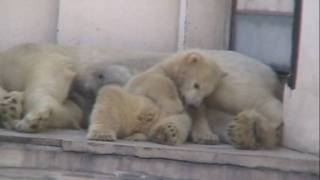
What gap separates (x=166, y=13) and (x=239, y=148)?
142cm

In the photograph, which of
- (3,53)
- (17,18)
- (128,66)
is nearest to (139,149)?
(128,66)

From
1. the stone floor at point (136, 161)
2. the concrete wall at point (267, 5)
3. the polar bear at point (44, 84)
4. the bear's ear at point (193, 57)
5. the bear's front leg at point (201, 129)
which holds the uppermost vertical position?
the concrete wall at point (267, 5)

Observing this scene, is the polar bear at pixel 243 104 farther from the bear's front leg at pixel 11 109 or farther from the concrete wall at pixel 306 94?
the bear's front leg at pixel 11 109

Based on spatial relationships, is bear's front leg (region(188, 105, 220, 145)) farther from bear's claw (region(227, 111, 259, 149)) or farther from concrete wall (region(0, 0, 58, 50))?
concrete wall (region(0, 0, 58, 50))

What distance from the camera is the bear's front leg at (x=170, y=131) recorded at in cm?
468

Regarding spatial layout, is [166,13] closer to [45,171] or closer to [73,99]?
[73,99]

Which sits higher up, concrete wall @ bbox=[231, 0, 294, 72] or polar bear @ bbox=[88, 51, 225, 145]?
concrete wall @ bbox=[231, 0, 294, 72]

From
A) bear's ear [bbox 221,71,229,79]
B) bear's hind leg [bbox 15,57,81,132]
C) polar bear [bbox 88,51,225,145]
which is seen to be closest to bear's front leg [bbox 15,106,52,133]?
bear's hind leg [bbox 15,57,81,132]

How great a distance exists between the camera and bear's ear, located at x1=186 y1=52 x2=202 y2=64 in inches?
192

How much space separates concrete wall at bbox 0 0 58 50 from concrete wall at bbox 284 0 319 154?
176 cm

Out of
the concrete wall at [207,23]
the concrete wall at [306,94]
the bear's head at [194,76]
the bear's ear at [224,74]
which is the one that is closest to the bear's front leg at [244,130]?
the concrete wall at [306,94]

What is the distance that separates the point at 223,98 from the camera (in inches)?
Answer: 199

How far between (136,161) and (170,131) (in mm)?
237

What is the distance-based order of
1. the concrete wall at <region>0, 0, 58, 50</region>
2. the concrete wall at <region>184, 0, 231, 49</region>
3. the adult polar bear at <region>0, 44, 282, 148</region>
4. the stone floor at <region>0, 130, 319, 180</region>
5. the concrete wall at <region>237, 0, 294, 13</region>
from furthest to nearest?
the concrete wall at <region>0, 0, 58, 50</region>, the concrete wall at <region>184, 0, 231, 49</region>, the concrete wall at <region>237, 0, 294, 13</region>, the adult polar bear at <region>0, 44, 282, 148</region>, the stone floor at <region>0, 130, 319, 180</region>
